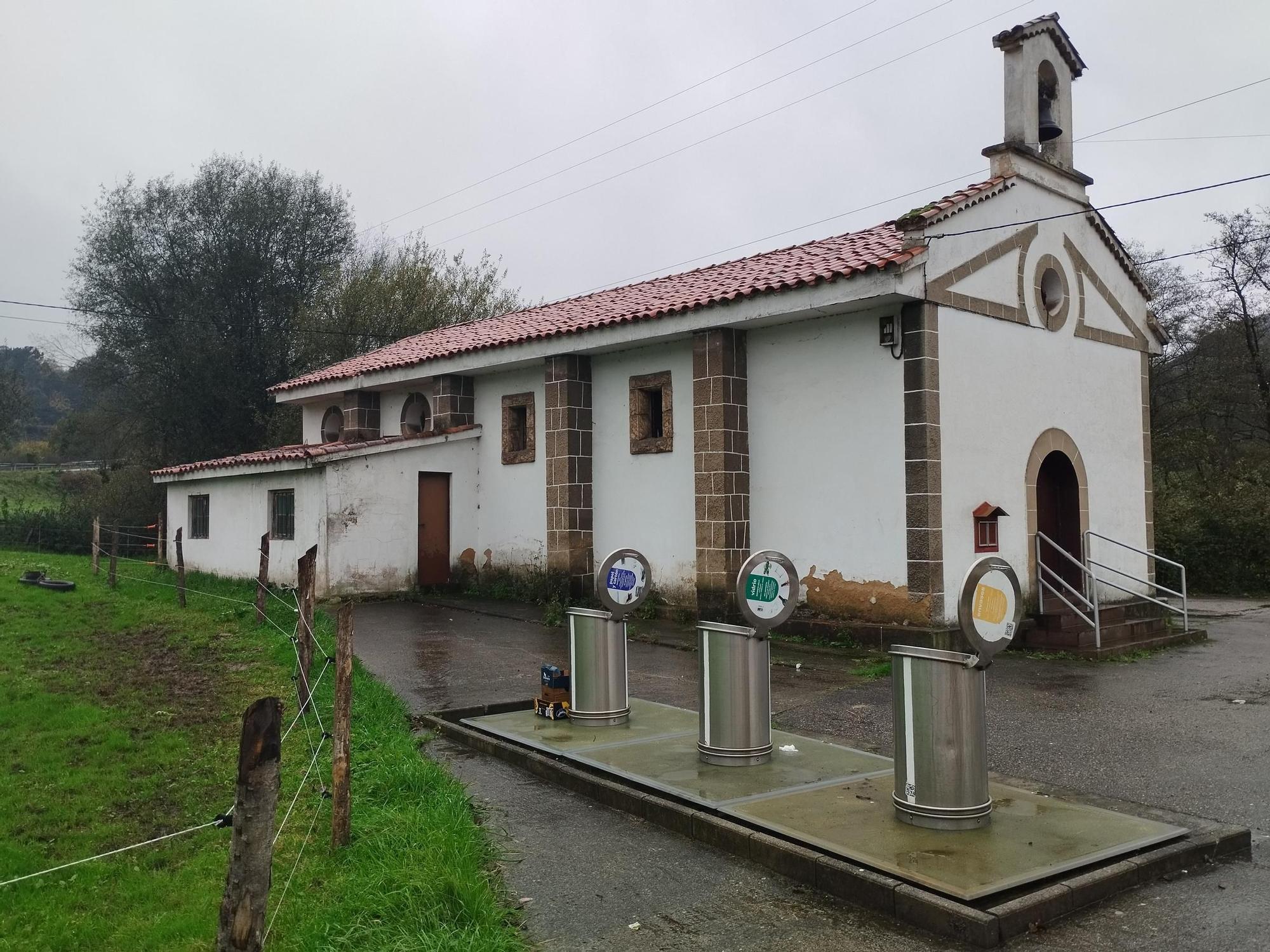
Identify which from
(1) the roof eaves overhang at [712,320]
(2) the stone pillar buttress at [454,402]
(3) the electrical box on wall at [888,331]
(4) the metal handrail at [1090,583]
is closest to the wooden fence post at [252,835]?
(1) the roof eaves overhang at [712,320]

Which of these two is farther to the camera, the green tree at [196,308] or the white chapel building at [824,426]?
the green tree at [196,308]

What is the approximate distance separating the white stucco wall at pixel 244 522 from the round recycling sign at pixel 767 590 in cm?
1161

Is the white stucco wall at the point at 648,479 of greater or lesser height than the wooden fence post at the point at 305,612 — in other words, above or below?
above

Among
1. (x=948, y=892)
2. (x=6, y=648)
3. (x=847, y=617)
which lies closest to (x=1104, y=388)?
(x=847, y=617)

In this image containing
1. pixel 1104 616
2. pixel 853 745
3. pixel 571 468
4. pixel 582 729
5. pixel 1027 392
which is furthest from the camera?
pixel 571 468

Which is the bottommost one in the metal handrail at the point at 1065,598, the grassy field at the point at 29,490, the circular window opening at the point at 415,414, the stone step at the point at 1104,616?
the stone step at the point at 1104,616

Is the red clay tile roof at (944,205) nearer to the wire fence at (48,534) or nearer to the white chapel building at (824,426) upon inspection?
the white chapel building at (824,426)

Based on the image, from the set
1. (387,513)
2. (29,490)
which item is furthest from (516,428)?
(29,490)

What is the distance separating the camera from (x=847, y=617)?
1248 centimetres

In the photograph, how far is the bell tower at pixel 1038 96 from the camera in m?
13.3

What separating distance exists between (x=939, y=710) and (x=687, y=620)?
360 inches

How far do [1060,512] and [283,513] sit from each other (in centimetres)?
1290

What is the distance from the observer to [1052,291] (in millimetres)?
13977

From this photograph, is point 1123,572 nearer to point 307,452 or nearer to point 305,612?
point 305,612
